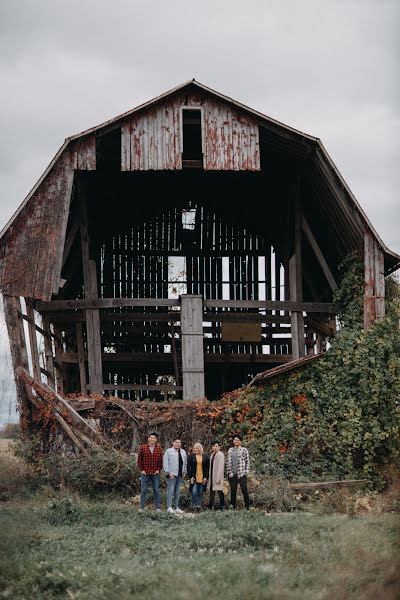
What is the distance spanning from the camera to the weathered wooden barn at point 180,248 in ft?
66.0

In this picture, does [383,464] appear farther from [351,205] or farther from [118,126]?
[118,126]

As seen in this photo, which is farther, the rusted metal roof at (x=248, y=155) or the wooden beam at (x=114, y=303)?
the wooden beam at (x=114, y=303)

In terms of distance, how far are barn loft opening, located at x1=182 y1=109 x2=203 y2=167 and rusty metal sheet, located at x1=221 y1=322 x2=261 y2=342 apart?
5.23 meters

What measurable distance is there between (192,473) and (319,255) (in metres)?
8.18

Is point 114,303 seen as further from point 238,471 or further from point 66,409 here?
point 238,471

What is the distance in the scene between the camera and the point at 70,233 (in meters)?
22.2

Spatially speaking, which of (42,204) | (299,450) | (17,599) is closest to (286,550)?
(17,599)

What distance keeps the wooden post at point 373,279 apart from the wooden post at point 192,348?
4405 millimetres

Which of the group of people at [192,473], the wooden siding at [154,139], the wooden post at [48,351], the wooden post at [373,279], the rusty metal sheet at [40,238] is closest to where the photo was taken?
the group of people at [192,473]

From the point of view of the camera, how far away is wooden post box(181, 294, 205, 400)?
21.2 m

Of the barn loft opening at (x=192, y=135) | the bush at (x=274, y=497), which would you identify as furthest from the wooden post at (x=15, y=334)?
the bush at (x=274, y=497)

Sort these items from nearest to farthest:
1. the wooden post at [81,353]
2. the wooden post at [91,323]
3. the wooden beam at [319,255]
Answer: the wooden beam at [319,255] < the wooden post at [91,323] < the wooden post at [81,353]

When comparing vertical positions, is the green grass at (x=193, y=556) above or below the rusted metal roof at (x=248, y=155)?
below

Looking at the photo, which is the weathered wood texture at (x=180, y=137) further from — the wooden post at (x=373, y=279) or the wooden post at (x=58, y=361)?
the wooden post at (x=58, y=361)
